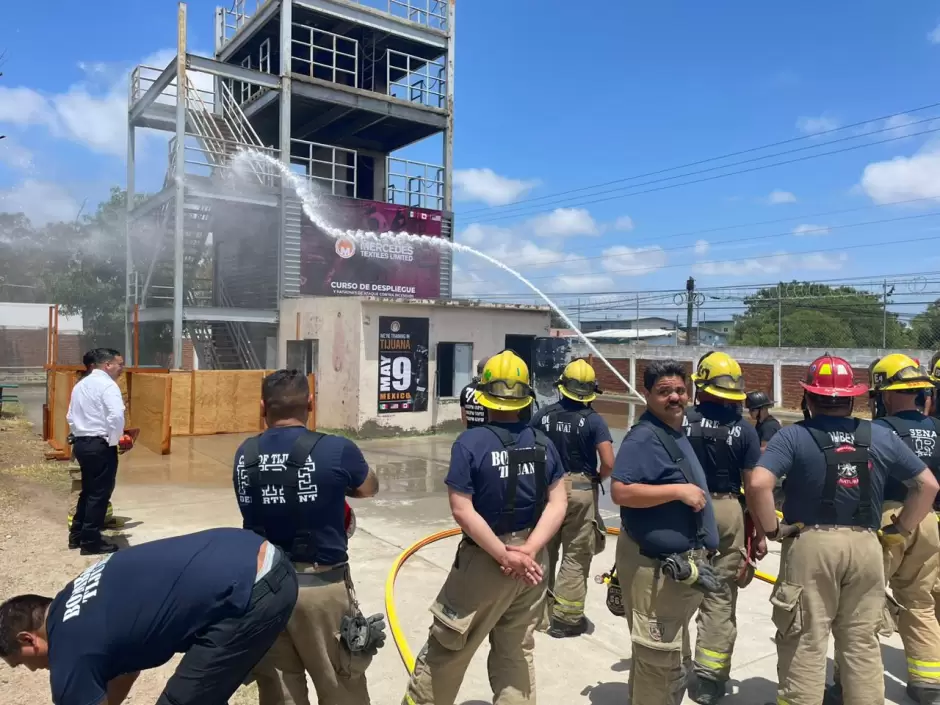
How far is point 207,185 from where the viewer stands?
17.1 meters

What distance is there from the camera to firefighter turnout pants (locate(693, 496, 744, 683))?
3.77 meters

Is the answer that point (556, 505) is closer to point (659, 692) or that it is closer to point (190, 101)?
point (659, 692)

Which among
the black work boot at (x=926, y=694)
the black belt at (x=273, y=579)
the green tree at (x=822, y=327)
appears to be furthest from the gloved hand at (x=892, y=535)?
the green tree at (x=822, y=327)

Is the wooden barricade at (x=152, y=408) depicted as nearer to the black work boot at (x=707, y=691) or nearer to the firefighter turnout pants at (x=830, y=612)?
the black work boot at (x=707, y=691)

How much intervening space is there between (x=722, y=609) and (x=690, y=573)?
114cm

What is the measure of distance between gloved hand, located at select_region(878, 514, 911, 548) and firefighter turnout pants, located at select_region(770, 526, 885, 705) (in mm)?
451

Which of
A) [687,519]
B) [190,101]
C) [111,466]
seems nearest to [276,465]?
[687,519]

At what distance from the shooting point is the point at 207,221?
19234 millimetres

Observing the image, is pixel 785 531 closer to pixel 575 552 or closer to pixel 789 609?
pixel 789 609

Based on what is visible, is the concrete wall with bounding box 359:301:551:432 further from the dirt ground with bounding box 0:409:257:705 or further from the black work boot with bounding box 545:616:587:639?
the black work boot with bounding box 545:616:587:639

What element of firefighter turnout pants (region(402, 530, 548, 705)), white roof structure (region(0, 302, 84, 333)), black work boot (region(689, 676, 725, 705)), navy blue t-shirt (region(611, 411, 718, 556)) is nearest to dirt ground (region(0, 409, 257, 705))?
firefighter turnout pants (region(402, 530, 548, 705))

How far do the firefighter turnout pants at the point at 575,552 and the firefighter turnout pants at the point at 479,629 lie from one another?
1492 mm

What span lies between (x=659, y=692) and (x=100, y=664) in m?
2.30

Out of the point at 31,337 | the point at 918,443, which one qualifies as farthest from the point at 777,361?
the point at 31,337
